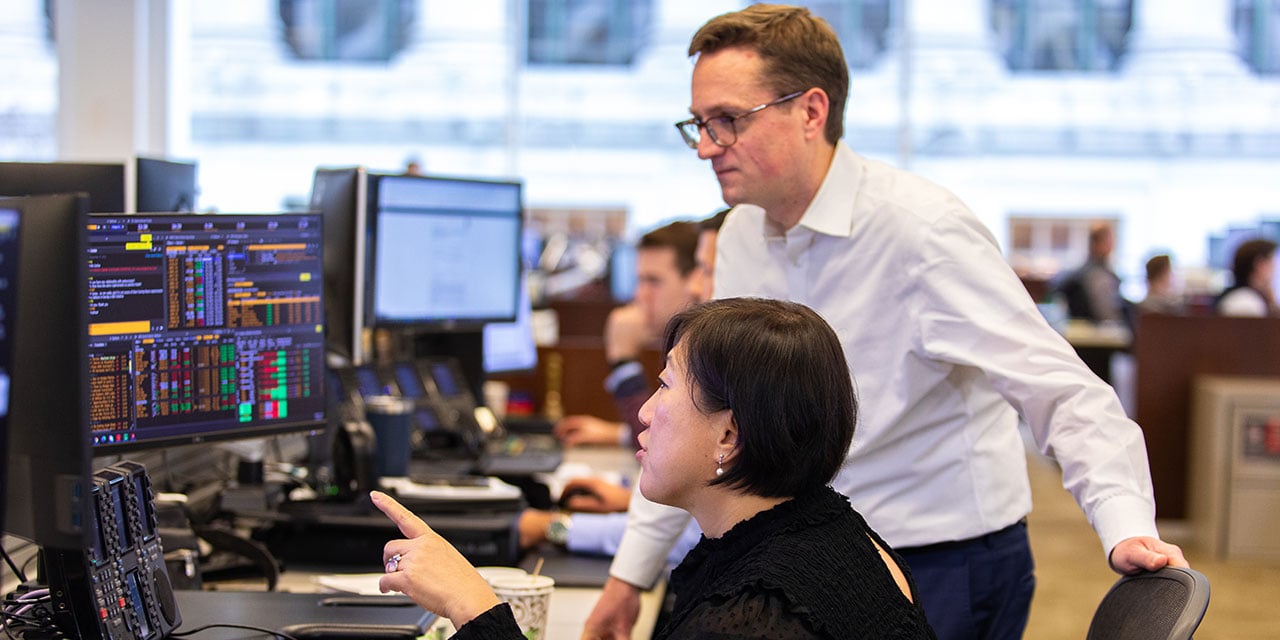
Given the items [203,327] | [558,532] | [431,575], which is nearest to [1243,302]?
[558,532]

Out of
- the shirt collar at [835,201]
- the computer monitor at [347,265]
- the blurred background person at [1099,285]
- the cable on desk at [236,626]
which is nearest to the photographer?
the cable on desk at [236,626]

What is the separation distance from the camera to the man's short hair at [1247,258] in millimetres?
7137

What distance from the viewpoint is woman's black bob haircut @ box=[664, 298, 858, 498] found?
4.52ft

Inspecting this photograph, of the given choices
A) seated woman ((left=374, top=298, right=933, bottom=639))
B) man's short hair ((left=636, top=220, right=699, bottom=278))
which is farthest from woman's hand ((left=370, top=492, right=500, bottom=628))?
man's short hair ((left=636, top=220, right=699, bottom=278))

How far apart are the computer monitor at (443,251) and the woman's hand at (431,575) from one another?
5.07 feet

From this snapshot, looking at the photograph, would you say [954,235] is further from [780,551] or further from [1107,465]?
[780,551]

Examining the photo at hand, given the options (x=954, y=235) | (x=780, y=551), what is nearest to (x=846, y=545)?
(x=780, y=551)

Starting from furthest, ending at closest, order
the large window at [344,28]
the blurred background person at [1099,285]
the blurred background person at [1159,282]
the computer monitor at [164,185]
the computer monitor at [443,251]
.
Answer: the large window at [344,28], the blurred background person at [1099,285], the blurred background person at [1159,282], the computer monitor at [443,251], the computer monitor at [164,185]

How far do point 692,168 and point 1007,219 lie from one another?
8.32ft

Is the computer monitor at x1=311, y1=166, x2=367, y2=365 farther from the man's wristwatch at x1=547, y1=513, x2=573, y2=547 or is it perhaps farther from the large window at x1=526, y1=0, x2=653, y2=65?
the large window at x1=526, y1=0, x2=653, y2=65

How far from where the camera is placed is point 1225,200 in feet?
34.5

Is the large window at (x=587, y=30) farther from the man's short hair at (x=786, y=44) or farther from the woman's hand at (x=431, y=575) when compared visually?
the woman's hand at (x=431, y=575)

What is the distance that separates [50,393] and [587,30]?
8992 mm

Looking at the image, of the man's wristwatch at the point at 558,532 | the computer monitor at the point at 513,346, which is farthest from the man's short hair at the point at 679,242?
the man's wristwatch at the point at 558,532
